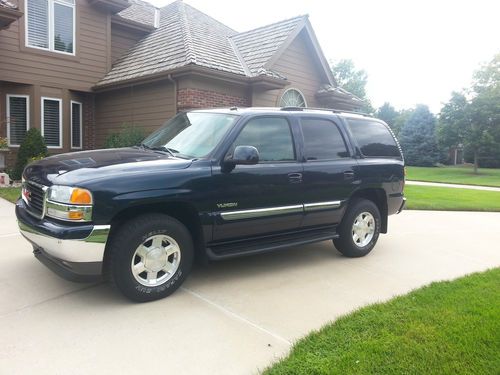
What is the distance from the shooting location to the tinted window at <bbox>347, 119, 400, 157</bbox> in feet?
19.8

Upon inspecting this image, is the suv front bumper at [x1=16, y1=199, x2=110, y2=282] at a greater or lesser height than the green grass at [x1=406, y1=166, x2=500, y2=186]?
greater

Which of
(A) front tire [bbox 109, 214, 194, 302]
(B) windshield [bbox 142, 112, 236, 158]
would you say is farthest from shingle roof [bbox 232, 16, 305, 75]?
(A) front tire [bbox 109, 214, 194, 302]

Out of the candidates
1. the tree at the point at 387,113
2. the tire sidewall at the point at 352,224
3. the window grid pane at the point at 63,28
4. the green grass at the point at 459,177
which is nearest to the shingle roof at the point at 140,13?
the window grid pane at the point at 63,28

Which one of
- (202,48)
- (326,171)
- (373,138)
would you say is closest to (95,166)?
(326,171)

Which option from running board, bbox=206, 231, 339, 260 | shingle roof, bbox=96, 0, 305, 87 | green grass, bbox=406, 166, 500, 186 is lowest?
green grass, bbox=406, 166, 500, 186

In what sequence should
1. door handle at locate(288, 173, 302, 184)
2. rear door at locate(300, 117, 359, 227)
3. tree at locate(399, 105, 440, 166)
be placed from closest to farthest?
door handle at locate(288, 173, 302, 184)
rear door at locate(300, 117, 359, 227)
tree at locate(399, 105, 440, 166)

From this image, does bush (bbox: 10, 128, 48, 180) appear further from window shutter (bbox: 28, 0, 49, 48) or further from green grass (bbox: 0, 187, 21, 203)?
window shutter (bbox: 28, 0, 49, 48)

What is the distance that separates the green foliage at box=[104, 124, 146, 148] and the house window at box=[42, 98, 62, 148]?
5.48 feet

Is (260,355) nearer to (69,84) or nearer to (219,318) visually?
(219,318)

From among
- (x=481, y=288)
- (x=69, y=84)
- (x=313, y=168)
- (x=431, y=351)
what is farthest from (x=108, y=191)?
(x=69, y=84)

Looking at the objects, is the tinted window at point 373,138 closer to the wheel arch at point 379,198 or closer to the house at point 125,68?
the wheel arch at point 379,198

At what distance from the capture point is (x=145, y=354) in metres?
3.15

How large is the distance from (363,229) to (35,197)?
412 cm

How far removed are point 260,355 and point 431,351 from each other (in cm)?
125
